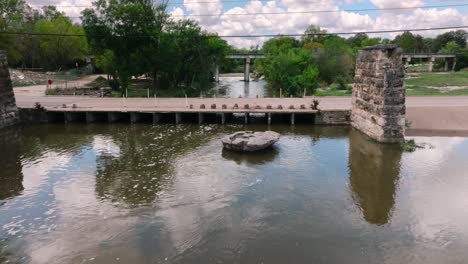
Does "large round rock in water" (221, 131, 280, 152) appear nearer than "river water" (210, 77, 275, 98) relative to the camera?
Yes

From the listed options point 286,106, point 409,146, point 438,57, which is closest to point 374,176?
point 409,146

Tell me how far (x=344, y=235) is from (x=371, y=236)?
34.3 inches

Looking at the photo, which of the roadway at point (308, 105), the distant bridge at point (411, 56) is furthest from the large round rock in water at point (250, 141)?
the distant bridge at point (411, 56)

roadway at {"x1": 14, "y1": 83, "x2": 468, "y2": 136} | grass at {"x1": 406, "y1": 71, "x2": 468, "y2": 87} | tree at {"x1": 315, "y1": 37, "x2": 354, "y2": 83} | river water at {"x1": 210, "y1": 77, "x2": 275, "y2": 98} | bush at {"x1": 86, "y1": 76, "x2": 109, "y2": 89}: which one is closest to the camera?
roadway at {"x1": 14, "y1": 83, "x2": 468, "y2": 136}

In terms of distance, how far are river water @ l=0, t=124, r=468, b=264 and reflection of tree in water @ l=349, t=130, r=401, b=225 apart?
60mm

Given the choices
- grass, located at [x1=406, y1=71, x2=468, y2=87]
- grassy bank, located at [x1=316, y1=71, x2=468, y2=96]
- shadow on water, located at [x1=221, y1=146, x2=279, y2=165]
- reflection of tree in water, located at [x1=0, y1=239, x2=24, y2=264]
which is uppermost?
grass, located at [x1=406, y1=71, x2=468, y2=87]

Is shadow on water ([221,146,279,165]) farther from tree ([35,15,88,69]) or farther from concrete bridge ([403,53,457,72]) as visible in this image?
concrete bridge ([403,53,457,72])

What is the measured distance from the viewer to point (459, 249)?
10.9 meters

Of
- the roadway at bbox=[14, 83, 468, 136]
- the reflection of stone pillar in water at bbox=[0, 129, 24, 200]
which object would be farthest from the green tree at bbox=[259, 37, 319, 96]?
the reflection of stone pillar in water at bbox=[0, 129, 24, 200]

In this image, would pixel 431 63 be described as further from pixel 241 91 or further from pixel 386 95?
pixel 386 95

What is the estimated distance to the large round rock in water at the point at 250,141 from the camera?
20672 mm

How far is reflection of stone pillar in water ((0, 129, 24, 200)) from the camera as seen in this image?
51.5 ft

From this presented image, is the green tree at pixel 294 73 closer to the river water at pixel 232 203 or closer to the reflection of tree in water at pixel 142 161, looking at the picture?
the reflection of tree in water at pixel 142 161

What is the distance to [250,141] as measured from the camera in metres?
20.9
